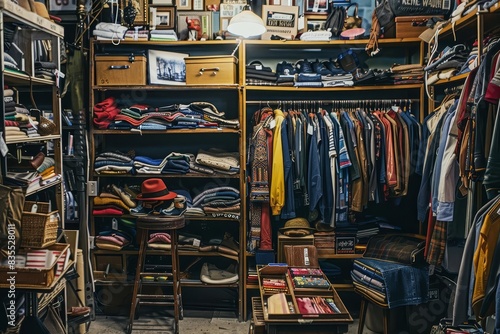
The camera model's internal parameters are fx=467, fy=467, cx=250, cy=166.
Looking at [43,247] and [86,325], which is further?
[86,325]

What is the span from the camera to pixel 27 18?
8.55 ft

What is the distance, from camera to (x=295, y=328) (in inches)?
108

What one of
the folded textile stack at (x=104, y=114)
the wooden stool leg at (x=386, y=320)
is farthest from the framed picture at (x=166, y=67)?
the wooden stool leg at (x=386, y=320)

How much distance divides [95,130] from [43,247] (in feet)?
5.13

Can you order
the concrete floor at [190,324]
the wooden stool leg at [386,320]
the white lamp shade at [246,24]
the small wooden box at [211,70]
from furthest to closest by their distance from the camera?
1. the small wooden box at [211,70]
2. the concrete floor at [190,324]
3. the white lamp shade at [246,24]
4. the wooden stool leg at [386,320]

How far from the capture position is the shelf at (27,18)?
93.4 inches

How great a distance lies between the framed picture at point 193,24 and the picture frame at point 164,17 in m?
0.12

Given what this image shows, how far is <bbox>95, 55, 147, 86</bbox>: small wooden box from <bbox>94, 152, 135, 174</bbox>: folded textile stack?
61 centimetres

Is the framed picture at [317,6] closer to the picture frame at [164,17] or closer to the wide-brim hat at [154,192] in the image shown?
the picture frame at [164,17]

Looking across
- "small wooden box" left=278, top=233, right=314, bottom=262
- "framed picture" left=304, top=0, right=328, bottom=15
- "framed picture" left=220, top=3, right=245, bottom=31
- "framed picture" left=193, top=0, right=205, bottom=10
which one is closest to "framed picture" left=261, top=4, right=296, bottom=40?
"framed picture" left=304, top=0, right=328, bottom=15

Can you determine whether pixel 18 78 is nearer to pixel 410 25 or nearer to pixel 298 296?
pixel 298 296

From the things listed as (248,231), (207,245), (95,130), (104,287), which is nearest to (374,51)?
(248,231)

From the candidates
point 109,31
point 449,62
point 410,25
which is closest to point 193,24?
point 109,31

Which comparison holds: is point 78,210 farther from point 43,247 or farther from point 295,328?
point 295,328
